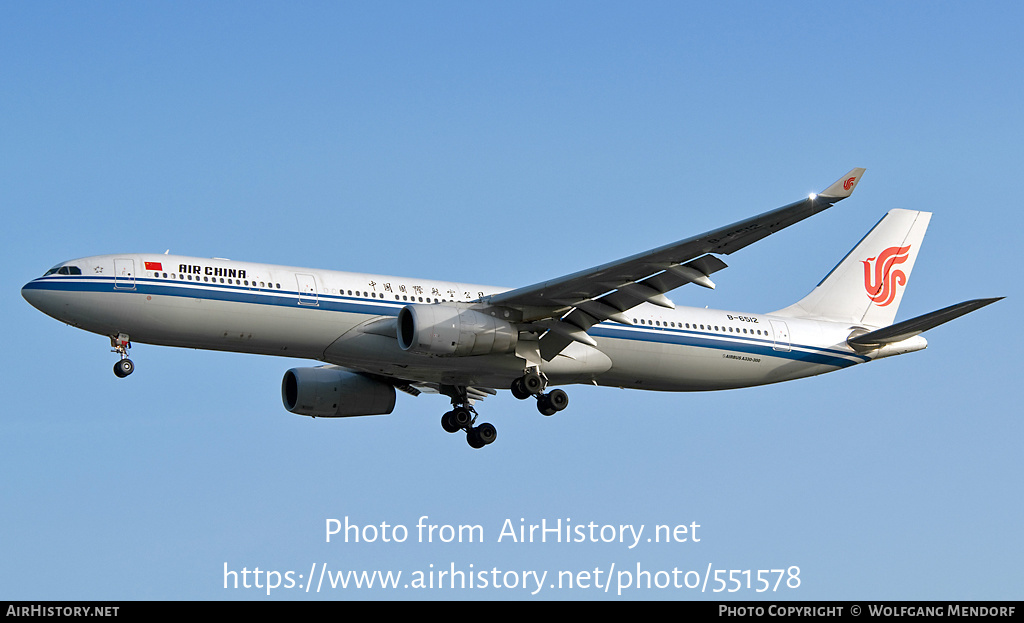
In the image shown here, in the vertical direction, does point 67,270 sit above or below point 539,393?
above

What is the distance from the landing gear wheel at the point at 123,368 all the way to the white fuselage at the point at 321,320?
2.28 ft

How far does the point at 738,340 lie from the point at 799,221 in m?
10.4

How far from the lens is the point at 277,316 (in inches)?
1297

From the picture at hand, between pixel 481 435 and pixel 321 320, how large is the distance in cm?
761

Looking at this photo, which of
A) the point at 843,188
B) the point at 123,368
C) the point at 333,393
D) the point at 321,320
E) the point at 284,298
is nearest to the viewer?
the point at 843,188

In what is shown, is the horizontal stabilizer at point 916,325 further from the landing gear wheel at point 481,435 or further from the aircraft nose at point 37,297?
the aircraft nose at point 37,297

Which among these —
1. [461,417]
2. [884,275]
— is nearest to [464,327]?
[461,417]

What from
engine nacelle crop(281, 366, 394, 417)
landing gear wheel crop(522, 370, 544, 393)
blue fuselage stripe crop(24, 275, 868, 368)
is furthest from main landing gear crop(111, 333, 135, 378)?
landing gear wheel crop(522, 370, 544, 393)

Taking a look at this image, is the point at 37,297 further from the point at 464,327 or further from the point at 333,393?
the point at 464,327

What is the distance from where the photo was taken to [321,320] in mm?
33250
